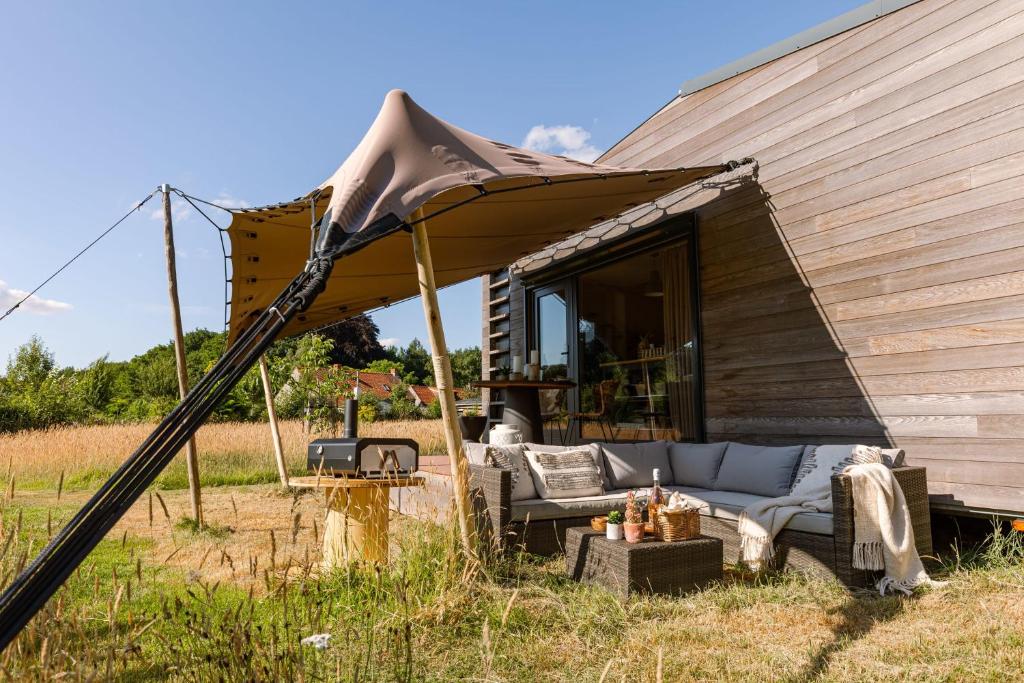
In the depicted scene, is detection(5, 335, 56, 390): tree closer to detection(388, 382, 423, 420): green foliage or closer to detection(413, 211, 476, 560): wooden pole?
detection(388, 382, 423, 420): green foliage

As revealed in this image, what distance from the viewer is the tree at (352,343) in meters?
27.5

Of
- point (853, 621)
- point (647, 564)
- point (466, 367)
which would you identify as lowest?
point (853, 621)

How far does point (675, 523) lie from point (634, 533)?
23 cm

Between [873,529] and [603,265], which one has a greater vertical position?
[603,265]

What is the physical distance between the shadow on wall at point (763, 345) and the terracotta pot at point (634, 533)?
2.02 m

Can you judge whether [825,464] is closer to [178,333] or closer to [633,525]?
[633,525]

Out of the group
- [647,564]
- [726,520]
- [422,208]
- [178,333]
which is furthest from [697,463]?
[178,333]

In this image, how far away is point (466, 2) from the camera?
20.0ft

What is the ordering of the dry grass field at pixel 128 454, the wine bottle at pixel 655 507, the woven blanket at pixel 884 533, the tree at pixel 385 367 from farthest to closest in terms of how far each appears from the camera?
the tree at pixel 385 367, the dry grass field at pixel 128 454, the wine bottle at pixel 655 507, the woven blanket at pixel 884 533

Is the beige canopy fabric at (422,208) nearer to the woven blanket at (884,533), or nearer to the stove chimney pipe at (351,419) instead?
the stove chimney pipe at (351,419)

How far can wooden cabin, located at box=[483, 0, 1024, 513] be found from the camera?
3828 millimetres

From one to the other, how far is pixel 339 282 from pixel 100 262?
68.9 inches

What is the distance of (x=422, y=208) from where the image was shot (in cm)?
404

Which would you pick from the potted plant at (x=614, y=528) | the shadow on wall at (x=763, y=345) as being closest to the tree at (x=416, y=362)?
the shadow on wall at (x=763, y=345)
